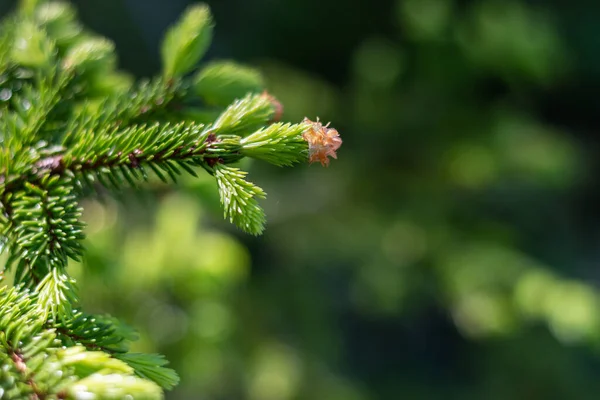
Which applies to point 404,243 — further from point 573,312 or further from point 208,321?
point 208,321

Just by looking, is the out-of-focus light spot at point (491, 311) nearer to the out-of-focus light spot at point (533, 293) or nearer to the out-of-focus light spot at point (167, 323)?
the out-of-focus light spot at point (533, 293)

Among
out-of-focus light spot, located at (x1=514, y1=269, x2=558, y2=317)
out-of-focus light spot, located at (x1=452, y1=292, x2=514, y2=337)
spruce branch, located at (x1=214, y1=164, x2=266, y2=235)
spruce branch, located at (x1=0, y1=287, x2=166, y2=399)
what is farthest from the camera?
out-of-focus light spot, located at (x1=452, y1=292, x2=514, y2=337)

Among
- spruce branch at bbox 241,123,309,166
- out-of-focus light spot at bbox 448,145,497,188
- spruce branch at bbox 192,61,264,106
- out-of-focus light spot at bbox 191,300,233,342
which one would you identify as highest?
out-of-focus light spot at bbox 448,145,497,188

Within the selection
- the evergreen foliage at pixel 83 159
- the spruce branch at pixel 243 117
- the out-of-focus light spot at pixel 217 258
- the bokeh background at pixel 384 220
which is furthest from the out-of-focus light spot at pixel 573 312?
the spruce branch at pixel 243 117

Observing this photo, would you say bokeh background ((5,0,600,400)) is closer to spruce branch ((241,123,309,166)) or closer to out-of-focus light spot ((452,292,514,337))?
out-of-focus light spot ((452,292,514,337))

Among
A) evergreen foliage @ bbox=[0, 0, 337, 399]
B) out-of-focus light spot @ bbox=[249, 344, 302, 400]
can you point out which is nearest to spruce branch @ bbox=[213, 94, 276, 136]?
evergreen foliage @ bbox=[0, 0, 337, 399]
